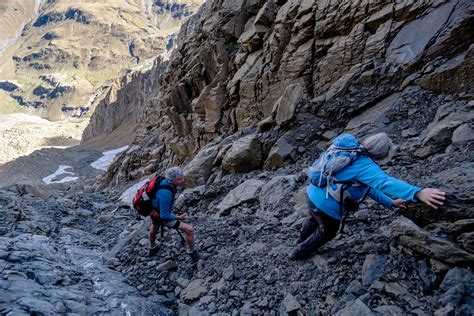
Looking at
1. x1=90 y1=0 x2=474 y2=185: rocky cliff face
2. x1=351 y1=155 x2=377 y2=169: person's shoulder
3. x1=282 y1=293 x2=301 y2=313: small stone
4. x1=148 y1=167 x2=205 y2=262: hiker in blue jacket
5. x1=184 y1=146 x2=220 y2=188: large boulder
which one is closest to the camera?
x1=351 y1=155 x2=377 y2=169: person's shoulder

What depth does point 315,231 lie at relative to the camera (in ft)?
17.3

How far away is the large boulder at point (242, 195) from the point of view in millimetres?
9461

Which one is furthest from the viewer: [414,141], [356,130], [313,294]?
[356,130]

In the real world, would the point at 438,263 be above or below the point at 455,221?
below

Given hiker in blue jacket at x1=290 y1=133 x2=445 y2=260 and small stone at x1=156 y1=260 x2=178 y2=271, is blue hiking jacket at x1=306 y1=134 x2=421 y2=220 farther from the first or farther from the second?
small stone at x1=156 y1=260 x2=178 y2=271

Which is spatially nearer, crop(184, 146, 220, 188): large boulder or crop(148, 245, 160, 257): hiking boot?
crop(148, 245, 160, 257): hiking boot

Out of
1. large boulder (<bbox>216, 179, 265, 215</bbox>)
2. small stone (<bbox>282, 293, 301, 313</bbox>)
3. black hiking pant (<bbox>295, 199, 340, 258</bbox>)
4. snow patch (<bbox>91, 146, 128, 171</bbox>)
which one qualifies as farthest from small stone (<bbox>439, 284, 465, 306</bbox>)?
snow patch (<bbox>91, 146, 128, 171</bbox>)

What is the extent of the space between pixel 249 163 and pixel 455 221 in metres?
8.15

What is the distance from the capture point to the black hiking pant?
4785 millimetres

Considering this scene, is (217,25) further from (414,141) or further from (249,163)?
(414,141)

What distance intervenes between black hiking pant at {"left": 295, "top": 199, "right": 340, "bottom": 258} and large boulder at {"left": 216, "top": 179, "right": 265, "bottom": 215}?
3.90 m

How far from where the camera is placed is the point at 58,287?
6.05 metres

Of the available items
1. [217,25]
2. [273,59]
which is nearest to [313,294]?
[273,59]

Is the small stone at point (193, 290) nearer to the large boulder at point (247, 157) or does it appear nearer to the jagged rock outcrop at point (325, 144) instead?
the jagged rock outcrop at point (325, 144)
